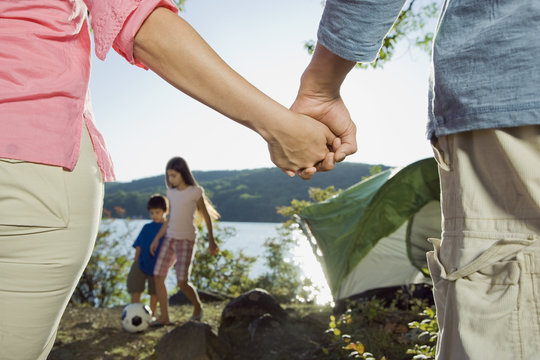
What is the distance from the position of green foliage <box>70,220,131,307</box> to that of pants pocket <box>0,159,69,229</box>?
7284 millimetres

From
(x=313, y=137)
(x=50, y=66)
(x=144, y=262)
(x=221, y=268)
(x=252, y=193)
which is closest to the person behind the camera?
(x=50, y=66)

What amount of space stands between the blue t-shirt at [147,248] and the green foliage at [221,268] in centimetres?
234

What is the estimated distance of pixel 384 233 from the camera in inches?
217

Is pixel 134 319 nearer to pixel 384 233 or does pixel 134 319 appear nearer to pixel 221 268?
pixel 384 233

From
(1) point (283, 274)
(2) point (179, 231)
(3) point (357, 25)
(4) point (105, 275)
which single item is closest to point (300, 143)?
(3) point (357, 25)

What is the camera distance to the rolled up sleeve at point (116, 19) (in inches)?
39.7

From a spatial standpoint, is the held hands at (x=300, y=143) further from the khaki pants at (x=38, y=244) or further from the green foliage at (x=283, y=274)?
the green foliage at (x=283, y=274)

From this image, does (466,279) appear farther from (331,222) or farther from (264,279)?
(264,279)

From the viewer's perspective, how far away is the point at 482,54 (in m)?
0.86

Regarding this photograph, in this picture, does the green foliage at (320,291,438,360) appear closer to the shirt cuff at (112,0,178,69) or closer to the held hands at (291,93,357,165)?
the held hands at (291,93,357,165)

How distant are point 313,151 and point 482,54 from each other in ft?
2.56

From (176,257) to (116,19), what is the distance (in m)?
4.86

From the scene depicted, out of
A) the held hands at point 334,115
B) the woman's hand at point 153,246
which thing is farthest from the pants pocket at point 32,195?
the woman's hand at point 153,246

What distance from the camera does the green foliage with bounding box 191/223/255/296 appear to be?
844cm
